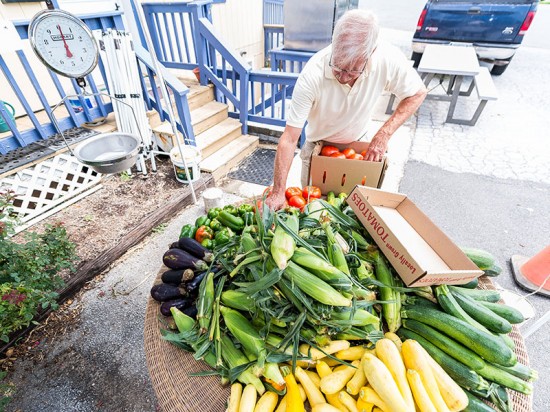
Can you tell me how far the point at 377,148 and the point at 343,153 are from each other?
0.30 meters

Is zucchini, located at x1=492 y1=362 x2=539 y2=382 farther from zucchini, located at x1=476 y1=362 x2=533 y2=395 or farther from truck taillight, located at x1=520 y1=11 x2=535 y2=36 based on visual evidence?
truck taillight, located at x1=520 y1=11 x2=535 y2=36

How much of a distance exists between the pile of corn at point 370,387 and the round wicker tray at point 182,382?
0.13 meters

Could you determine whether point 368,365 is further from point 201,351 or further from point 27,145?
point 27,145

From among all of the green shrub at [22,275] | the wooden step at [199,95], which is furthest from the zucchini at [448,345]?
the wooden step at [199,95]

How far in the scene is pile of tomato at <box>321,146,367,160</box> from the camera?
2.48m

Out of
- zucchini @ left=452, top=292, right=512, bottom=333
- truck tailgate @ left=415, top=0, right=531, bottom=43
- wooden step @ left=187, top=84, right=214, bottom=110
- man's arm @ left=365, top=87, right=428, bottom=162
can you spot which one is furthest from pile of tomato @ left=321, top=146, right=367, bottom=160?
truck tailgate @ left=415, top=0, right=531, bottom=43

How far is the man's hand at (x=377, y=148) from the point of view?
2457 mm

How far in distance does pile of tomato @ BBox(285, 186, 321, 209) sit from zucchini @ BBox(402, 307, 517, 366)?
1.12m

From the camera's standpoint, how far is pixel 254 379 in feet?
4.22

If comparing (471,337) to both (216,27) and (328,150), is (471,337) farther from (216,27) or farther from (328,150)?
A: (216,27)

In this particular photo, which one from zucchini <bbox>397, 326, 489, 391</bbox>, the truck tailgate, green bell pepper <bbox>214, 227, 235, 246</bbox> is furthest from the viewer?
the truck tailgate

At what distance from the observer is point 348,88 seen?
2.33m

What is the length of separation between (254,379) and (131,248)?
8.49 feet

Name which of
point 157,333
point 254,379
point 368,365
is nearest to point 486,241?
point 368,365
